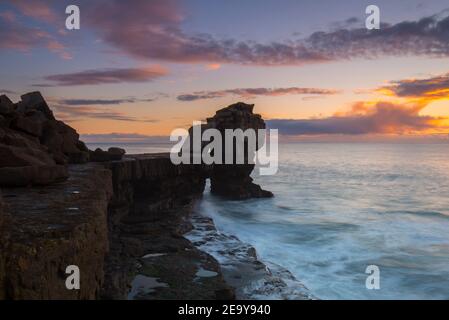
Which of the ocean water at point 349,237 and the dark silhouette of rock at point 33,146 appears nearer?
the dark silhouette of rock at point 33,146

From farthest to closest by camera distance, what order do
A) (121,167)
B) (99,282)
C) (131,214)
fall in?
1. (131,214)
2. (121,167)
3. (99,282)

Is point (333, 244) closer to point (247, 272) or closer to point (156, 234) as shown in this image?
point (247, 272)

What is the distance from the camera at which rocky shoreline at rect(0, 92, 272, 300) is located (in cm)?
436

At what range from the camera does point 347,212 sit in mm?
38750

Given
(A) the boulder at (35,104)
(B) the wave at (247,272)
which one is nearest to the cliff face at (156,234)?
(B) the wave at (247,272)

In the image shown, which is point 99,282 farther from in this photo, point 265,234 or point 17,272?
point 265,234

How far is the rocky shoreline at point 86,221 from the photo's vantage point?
4.36 m

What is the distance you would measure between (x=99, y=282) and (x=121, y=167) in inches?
572

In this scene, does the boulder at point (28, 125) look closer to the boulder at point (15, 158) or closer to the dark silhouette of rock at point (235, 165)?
the boulder at point (15, 158)


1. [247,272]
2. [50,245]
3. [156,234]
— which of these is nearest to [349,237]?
[247,272]

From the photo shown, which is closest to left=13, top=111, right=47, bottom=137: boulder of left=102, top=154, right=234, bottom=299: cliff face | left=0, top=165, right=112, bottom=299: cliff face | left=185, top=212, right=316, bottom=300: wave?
left=102, top=154, right=234, bottom=299: cliff face

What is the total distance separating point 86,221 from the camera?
18.2ft

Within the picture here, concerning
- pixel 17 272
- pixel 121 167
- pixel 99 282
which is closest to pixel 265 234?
pixel 121 167
